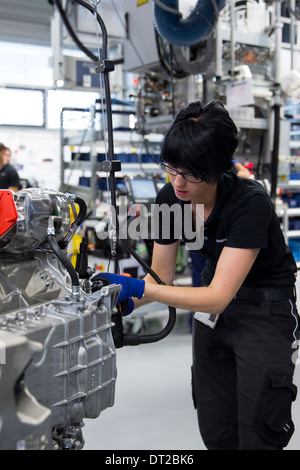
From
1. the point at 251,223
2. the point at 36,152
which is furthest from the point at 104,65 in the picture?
the point at 36,152

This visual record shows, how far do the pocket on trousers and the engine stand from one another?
55 cm

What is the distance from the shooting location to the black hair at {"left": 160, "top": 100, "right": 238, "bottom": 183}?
138 centimetres

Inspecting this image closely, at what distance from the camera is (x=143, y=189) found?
396 cm

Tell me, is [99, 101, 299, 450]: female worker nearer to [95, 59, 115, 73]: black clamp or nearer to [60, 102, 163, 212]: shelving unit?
[95, 59, 115, 73]: black clamp

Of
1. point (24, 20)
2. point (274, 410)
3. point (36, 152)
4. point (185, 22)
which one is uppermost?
point (24, 20)

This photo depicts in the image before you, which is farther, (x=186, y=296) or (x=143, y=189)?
(x=143, y=189)

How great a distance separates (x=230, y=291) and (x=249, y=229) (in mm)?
187

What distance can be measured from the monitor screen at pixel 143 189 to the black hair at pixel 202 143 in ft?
8.00

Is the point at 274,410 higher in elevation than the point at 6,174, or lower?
lower

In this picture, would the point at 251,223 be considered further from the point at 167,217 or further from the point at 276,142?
the point at 276,142

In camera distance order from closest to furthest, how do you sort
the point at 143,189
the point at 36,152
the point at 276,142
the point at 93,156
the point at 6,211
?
the point at 6,211
the point at 276,142
the point at 143,189
the point at 93,156
the point at 36,152

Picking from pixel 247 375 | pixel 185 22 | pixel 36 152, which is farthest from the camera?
pixel 36 152

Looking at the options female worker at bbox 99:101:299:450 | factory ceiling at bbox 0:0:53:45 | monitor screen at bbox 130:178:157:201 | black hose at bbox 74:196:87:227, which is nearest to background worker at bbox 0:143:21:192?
monitor screen at bbox 130:178:157:201
